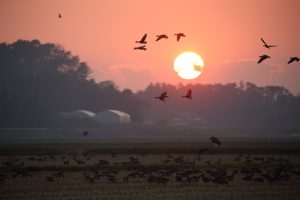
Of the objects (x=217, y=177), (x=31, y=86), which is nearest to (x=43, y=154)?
(x=217, y=177)

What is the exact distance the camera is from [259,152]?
189 ft

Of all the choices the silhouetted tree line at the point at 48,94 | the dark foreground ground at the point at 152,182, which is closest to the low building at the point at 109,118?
the silhouetted tree line at the point at 48,94

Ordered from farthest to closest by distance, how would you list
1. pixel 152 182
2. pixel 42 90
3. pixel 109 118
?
pixel 42 90, pixel 109 118, pixel 152 182

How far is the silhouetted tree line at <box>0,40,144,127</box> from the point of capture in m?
141

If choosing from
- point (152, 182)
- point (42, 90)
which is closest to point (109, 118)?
point (42, 90)

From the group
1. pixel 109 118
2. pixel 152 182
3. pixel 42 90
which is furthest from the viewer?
pixel 42 90

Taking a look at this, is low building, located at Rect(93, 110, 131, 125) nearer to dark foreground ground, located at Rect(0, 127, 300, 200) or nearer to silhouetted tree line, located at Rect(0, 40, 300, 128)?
silhouetted tree line, located at Rect(0, 40, 300, 128)

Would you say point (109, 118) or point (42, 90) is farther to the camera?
point (42, 90)

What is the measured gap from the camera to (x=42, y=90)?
512ft

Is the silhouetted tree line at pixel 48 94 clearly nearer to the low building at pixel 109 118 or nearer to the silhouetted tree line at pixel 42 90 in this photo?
the silhouetted tree line at pixel 42 90

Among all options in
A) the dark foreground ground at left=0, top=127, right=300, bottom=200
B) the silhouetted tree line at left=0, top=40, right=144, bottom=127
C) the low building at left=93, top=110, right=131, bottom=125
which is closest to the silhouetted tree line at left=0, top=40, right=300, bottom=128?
the silhouetted tree line at left=0, top=40, right=144, bottom=127

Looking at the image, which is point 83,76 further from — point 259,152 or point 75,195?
point 75,195

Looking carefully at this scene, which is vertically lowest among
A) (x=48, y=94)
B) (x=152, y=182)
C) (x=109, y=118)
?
(x=152, y=182)

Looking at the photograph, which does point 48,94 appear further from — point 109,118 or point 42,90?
point 109,118
